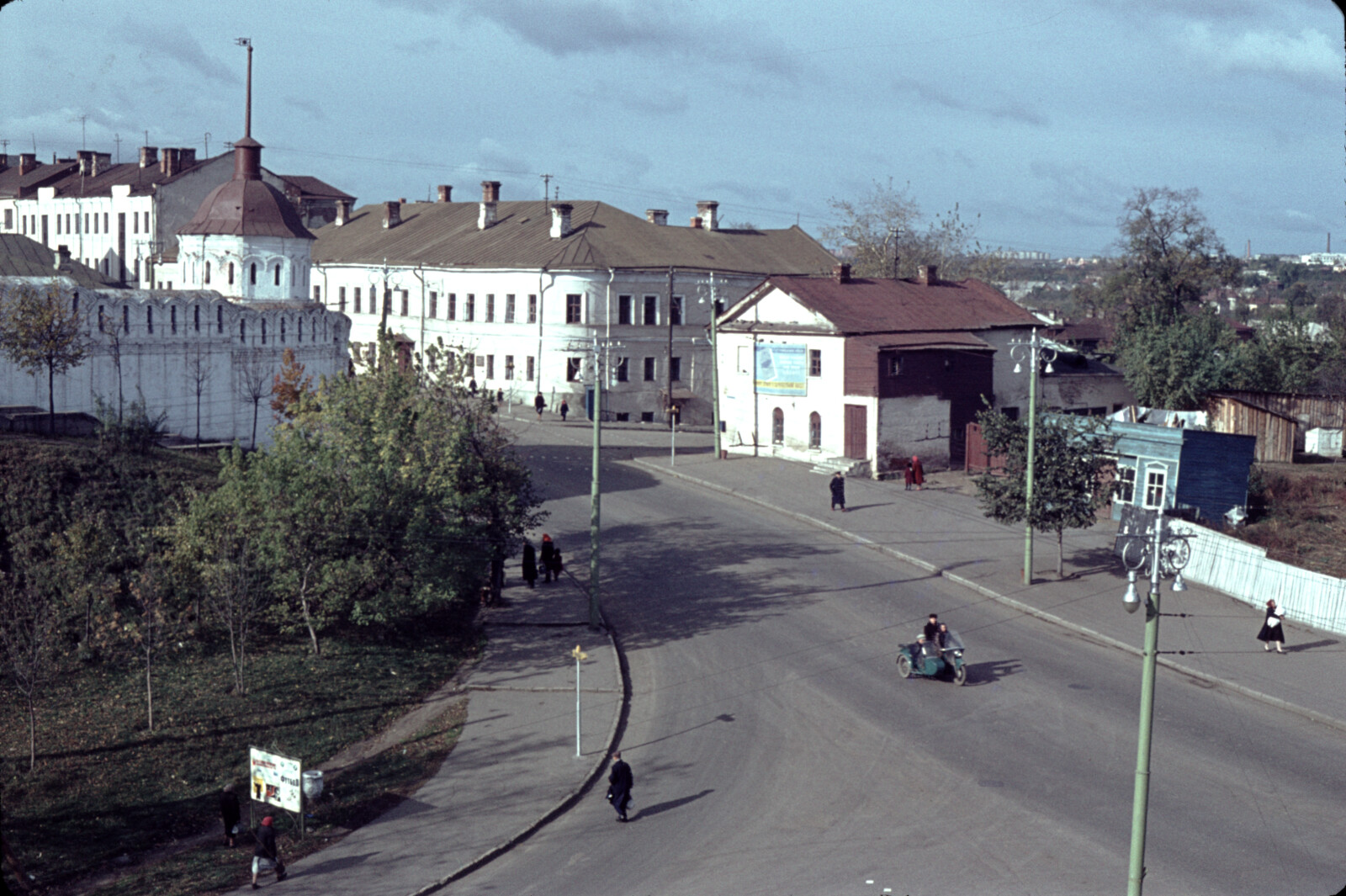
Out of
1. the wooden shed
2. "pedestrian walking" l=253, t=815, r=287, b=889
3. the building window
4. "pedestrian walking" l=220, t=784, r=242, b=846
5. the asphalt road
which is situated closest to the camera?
the asphalt road

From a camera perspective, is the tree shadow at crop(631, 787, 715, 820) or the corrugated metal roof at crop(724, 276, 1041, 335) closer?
the tree shadow at crop(631, 787, 715, 820)

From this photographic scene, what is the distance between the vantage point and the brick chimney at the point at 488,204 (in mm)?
74125

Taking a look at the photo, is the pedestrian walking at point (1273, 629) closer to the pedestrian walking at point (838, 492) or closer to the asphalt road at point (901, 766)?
the asphalt road at point (901, 766)

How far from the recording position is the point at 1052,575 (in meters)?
35.2

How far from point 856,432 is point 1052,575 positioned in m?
15.0

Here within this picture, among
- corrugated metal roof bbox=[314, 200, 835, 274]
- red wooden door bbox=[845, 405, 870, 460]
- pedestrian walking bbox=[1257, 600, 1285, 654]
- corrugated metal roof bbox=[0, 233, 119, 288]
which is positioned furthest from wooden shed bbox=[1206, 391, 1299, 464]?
corrugated metal roof bbox=[0, 233, 119, 288]

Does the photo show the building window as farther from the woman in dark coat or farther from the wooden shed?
the woman in dark coat

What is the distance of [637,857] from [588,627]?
38.9ft

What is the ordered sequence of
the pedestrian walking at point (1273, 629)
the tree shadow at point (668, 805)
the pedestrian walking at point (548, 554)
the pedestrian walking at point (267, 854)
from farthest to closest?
1. the pedestrian walking at point (548, 554)
2. the pedestrian walking at point (1273, 629)
3. the tree shadow at point (668, 805)
4. the pedestrian walking at point (267, 854)

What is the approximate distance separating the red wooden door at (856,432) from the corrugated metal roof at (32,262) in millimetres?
28570

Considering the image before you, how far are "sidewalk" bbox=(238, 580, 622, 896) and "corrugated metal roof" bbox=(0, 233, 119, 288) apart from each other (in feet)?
86.7

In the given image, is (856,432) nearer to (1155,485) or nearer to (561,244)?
(1155,485)

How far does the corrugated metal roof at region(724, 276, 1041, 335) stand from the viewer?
51375 mm

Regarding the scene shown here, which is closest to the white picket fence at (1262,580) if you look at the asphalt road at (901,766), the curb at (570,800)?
the asphalt road at (901,766)
